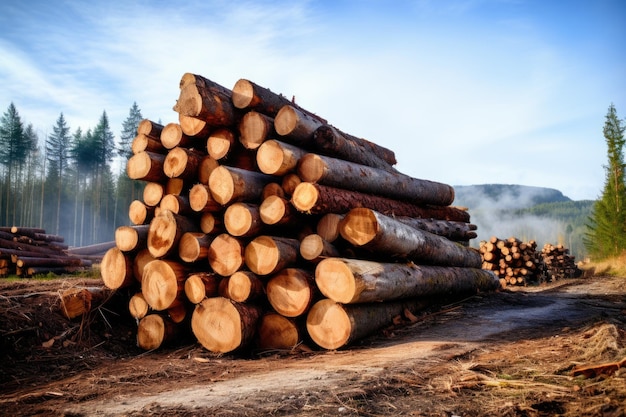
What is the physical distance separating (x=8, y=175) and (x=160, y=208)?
4003 cm

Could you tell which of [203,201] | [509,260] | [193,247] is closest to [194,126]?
[203,201]

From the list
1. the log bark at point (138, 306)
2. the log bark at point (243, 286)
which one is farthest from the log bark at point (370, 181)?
the log bark at point (138, 306)

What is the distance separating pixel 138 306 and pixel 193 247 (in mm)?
1265

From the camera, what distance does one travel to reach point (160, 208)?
6.08 meters

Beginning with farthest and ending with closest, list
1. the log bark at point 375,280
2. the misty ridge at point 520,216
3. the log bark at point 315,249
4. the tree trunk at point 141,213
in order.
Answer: the misty ridge at point 520,216
the tree trunk at point 141,213
the log bark at point 315,249
the log bark at point 375,280

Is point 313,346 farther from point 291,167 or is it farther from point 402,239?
point 291,167

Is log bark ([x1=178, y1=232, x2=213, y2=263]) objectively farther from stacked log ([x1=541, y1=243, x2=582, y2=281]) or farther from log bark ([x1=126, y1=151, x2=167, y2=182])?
stacked log ([x1=541, y1=243, x2=582, y2=281])

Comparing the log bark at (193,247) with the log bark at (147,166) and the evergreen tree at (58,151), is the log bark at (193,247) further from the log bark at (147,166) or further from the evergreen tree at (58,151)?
the evergreen tree at (58,151)

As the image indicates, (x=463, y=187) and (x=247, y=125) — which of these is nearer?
(x=247, y=125)

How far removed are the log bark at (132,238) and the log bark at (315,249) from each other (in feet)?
7.17

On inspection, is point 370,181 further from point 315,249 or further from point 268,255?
point 268,255

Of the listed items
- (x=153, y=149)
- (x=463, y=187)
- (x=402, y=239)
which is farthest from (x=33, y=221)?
(x=463, y=187)

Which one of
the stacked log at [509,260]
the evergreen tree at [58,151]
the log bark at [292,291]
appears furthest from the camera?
the evergreen tree at [58,151]

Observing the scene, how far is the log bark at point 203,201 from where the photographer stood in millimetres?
5516
